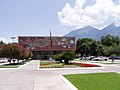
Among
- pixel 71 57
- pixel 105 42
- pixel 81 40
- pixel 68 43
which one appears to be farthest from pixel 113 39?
pixel 71 57

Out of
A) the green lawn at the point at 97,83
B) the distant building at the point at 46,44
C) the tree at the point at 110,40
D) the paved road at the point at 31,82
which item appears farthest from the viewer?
the tree at the point at 110,40

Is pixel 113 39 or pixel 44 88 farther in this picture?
pixel 113 39

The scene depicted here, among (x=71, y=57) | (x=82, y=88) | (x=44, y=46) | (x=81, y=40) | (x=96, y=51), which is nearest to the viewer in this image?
(x=82, y=88)

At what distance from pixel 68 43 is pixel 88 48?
23.4 m

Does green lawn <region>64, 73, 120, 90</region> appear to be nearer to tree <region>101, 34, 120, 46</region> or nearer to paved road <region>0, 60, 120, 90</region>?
paved road <region>0, 60, 120, 90</region>

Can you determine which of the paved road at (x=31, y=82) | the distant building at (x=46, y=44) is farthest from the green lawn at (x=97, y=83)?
the distant building at (x=46, y=44)

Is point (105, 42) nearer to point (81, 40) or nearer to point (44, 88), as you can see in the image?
point (81, 40)

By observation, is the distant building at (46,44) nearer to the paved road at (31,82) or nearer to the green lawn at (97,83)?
the paved road at (31,82)

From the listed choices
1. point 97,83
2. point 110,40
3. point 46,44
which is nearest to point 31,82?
point 97,83

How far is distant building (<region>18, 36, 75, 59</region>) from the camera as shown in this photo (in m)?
106

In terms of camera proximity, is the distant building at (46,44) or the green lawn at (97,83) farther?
the distant building at (46,44)

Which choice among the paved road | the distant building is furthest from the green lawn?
the distant building

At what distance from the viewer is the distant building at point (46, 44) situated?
106 metres

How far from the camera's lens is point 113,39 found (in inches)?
5866
